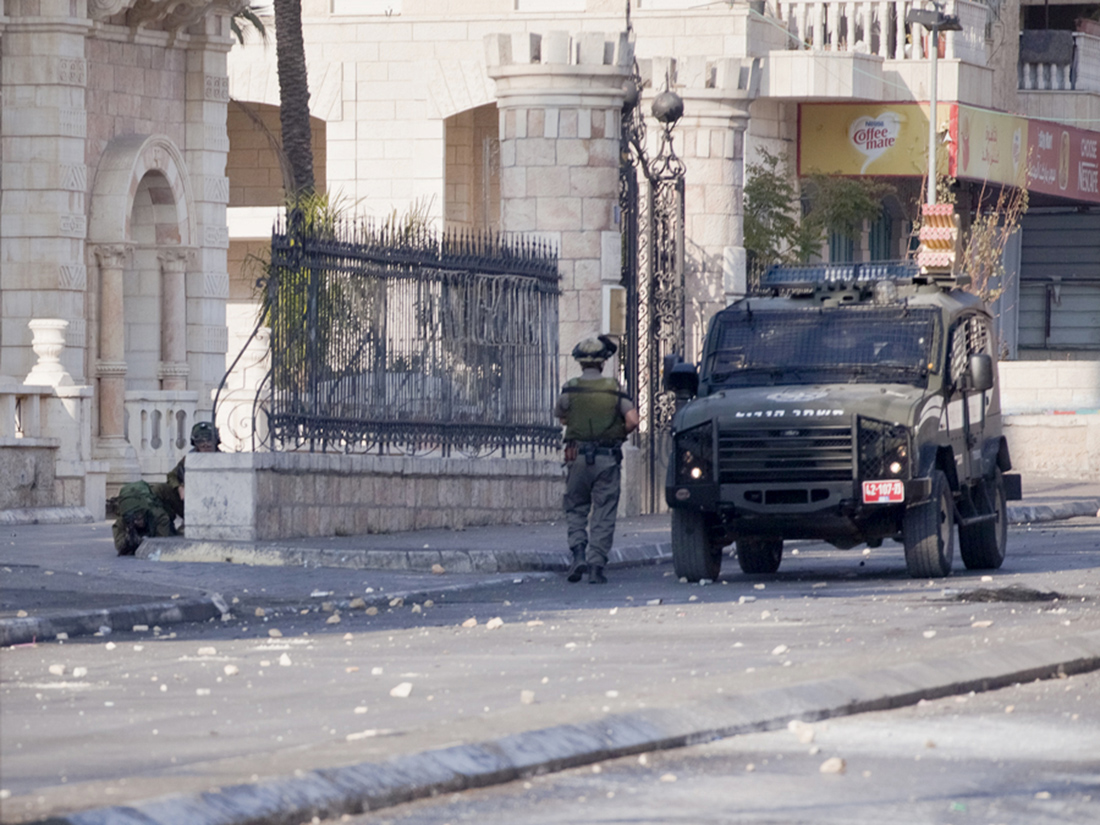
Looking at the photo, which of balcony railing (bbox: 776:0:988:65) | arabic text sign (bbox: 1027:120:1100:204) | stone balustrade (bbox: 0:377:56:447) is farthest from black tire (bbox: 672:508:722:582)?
arabic text sign (bbox: 1027:120:1100:204)

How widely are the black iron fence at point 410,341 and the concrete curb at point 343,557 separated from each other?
4.68 ft

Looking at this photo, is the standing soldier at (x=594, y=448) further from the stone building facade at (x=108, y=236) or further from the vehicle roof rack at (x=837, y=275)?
the stone building facade at (x=108, y=236)

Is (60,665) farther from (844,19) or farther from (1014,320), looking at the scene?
(1014,320)

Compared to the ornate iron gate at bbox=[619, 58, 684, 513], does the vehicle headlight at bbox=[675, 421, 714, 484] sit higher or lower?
lower

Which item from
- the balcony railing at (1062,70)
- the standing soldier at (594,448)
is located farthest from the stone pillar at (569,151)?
the balcony railing at (1062,70)

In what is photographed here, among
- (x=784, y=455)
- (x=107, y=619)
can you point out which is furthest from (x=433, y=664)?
(x=784, y=455)

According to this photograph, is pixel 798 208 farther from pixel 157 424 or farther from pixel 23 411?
pixel 23 411

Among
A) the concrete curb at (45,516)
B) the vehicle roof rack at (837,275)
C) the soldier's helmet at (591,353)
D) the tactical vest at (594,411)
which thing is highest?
the vehicle roof rack at (837,275)

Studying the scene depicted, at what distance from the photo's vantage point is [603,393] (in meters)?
16.0

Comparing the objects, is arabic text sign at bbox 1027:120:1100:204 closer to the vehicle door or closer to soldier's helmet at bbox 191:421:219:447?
the vehicle door

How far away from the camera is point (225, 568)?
16031mm

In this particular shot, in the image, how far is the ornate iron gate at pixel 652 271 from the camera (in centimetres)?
2316

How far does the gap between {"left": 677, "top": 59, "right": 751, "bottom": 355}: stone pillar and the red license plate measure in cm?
982

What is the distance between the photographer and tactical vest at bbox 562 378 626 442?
52.5 feet
